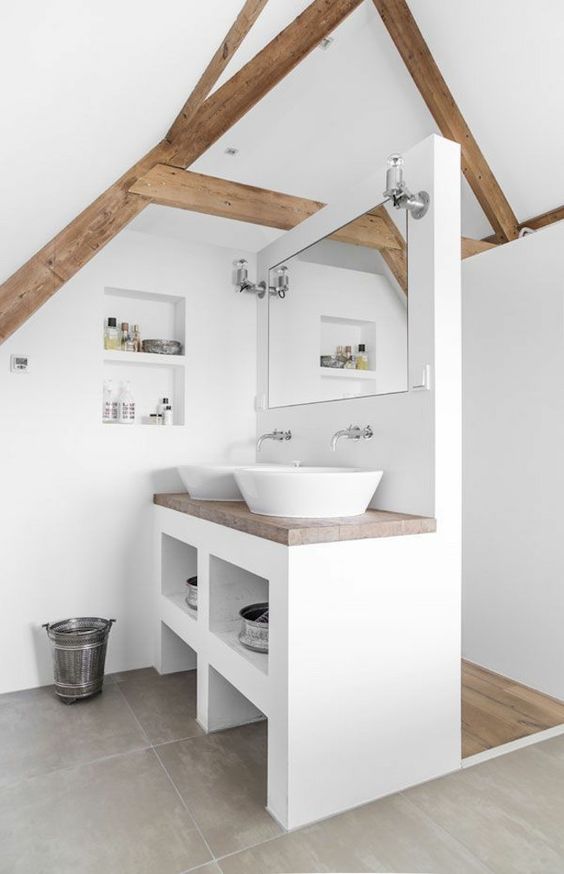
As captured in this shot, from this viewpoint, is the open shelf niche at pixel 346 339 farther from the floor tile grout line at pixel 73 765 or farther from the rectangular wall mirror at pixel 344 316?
the floor tile grout line at pixel 73 765

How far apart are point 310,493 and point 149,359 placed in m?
1.46

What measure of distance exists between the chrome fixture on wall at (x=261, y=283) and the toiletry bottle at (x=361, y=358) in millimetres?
756

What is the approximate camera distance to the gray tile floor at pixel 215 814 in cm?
162

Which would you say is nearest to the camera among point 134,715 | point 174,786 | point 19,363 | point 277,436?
point 174,786

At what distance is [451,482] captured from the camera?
2.11 m

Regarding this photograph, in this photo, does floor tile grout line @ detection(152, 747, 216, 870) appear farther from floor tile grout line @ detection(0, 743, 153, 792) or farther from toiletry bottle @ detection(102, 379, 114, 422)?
toiletry bottle @ detection(102, 379, 114, 422)

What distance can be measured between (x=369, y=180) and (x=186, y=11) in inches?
39.2

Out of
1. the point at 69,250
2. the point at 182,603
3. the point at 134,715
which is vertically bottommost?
the point at 134,715

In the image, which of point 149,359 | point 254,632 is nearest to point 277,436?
point 149,359

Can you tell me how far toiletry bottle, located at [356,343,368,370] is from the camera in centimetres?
246

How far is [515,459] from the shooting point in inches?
112

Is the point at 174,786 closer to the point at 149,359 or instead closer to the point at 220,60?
the point at 149,359

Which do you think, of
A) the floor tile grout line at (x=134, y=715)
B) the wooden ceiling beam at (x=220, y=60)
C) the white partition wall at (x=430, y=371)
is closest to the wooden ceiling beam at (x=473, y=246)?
the white partition wall at (x=430, y=371)

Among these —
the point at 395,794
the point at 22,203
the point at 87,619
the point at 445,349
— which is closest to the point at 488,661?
the point at 395,794
